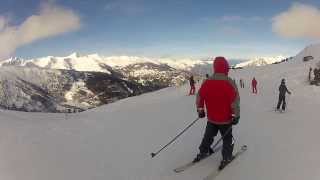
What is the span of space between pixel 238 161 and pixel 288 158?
1.46 meters

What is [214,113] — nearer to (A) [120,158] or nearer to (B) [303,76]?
(A) [120,158]

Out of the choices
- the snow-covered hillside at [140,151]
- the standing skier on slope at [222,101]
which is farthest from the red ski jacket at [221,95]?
the snow-covered hillside at [140,151]

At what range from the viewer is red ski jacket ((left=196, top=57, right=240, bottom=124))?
10.2 metres

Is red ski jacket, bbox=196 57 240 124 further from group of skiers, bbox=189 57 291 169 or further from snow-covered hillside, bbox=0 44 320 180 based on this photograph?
snow-covered hillside, bbox=0 44 320 180

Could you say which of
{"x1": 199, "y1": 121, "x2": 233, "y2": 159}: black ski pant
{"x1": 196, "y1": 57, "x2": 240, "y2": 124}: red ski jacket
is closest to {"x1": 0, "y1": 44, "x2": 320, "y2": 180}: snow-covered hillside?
{"x1": 199, "y1": 121, "x2": 233, "y2": 159}: black ski pant

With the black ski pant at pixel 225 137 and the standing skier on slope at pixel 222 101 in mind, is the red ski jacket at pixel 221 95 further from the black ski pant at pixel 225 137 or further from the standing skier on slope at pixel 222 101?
the black ski pant at pixel 225 137

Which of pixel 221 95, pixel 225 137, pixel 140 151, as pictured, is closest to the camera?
pixel 221 95

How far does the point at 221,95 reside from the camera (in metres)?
10.3

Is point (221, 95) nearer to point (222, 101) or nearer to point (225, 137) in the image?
point (222, 101)

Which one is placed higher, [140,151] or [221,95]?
[221,95]

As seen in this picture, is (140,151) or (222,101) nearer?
(222,101)

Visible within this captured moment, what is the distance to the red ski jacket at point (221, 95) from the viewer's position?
10.2m

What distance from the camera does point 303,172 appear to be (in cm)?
1062

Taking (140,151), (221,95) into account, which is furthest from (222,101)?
(140,151)
